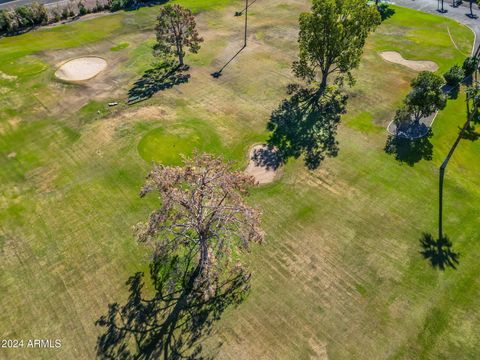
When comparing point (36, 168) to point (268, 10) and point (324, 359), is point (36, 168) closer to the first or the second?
point (324, 359)

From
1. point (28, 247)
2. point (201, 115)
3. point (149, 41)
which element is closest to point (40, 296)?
point (28, 247)

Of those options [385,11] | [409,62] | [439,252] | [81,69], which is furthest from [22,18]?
[439,252]

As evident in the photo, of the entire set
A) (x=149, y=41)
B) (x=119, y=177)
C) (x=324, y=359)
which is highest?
(x=149, y=41)

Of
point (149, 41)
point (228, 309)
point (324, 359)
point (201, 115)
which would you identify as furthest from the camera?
point (149, 41)

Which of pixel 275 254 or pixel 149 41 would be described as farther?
pixel 149 41

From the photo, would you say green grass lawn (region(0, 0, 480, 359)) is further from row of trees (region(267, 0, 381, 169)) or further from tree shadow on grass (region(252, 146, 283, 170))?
row of trees (region(267, 0, 381, 169))

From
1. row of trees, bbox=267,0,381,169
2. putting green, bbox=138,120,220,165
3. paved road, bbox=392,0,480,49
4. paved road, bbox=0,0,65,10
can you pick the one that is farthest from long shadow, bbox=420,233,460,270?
paved road, bbox=0,0,65,10

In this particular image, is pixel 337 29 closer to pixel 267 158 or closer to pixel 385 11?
pixel 267 158
